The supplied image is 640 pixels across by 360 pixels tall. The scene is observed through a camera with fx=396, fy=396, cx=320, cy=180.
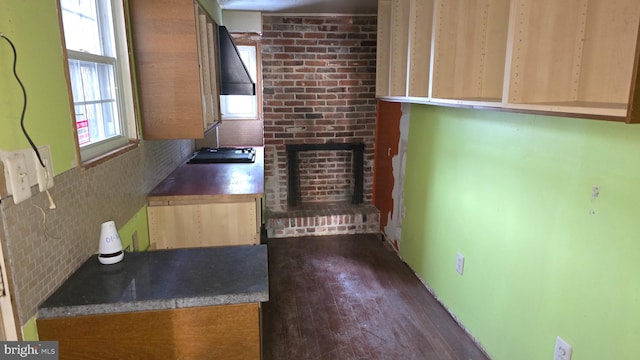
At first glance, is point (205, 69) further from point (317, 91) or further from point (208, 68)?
point (317, 91)

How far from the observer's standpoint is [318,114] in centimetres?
444

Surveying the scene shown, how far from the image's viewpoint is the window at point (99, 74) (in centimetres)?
164

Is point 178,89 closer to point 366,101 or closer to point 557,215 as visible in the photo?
point 557,215

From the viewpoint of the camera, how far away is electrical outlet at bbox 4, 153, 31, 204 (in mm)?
1085

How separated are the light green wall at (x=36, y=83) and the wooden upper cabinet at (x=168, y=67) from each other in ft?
2.88

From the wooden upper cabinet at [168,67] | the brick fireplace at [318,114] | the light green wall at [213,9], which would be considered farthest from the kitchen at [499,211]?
the brick fireplace at [318,114]

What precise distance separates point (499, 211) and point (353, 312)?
1260 mm

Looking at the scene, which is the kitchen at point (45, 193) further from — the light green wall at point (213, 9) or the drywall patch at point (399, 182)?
the drywall patch at point (399, 182)

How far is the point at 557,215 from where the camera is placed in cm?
176

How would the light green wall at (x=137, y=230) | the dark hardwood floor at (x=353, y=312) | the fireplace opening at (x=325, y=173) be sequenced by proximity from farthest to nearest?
1. the fireplace opening at (x=325, y=173)
2. the dark hardwood floor at (x=353, y=312)
3. the light green wall at (x=137, y=230)

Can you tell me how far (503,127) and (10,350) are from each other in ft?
7.42

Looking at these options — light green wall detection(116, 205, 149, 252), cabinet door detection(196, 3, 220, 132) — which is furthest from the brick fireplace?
light green wall detection(116, 205, 149, 252)

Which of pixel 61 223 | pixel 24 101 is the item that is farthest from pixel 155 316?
pixel 24 101

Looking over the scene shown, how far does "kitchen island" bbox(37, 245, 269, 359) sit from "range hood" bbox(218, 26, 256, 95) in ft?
7.67
